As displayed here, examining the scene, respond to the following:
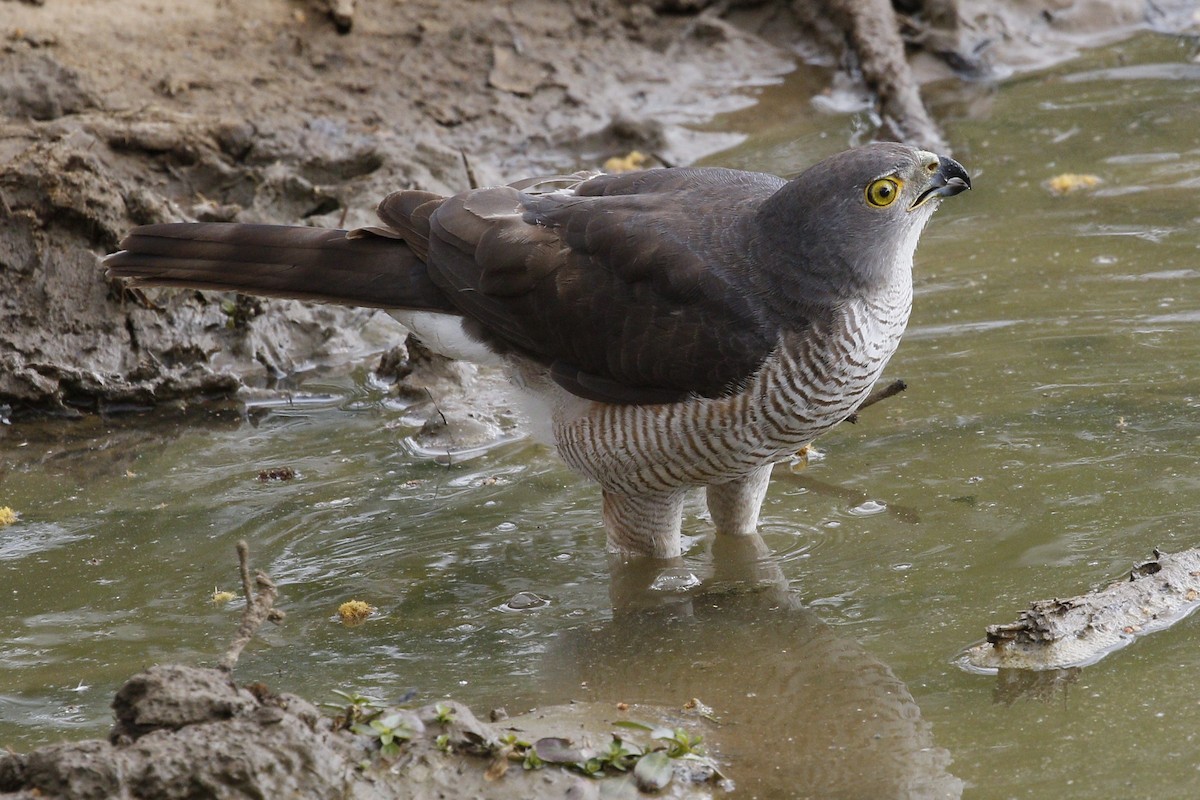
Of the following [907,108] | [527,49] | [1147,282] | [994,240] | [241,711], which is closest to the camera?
[241,711]

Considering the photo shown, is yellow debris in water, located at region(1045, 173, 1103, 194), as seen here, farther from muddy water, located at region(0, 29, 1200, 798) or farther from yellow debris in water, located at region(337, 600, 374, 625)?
yellow debris in water, located at region(337, 600, 374, 625)

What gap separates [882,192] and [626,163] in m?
4.17

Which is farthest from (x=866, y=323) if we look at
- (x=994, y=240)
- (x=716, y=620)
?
(x=994, y=240)

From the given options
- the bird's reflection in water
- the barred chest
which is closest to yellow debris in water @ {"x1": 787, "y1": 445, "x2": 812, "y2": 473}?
the bird's reflection in water

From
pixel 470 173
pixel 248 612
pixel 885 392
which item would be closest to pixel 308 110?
pixel 470 173

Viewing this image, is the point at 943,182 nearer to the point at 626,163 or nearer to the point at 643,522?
the point at 643,522

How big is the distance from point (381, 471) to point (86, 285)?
1.92 metres

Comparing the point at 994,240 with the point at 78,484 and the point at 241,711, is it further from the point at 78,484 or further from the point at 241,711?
the point at 241,711

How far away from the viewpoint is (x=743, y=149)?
29.9ft

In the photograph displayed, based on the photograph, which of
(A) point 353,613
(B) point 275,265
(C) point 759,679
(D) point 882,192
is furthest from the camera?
(B) point 275,265

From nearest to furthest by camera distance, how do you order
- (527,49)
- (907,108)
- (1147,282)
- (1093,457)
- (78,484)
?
(1093,457)
(78,484)
(1147,282)
(907,108)
(527,49)

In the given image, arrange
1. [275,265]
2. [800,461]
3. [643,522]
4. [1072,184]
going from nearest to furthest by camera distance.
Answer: [643,522] → [275,265] → [800,461] → [1072,184]

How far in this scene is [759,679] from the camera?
4.17 metres

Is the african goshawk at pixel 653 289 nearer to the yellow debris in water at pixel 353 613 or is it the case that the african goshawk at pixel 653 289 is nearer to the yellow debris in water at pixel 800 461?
the yellow debris in water at pixel 800 461
